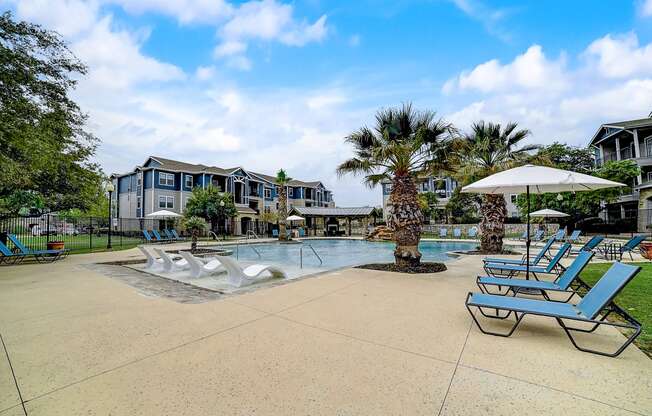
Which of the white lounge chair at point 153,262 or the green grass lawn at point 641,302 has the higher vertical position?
the white lounge chair at point 153,262

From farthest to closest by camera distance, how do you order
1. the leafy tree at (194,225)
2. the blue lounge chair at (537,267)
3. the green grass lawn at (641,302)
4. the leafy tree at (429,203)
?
the leafy tree at (429,203) < the leafy tree at (194,225) < the blue lounge chair at (537,267) < the green grass lawn at (641,302)

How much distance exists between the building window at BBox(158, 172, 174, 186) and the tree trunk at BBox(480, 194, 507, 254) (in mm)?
31386

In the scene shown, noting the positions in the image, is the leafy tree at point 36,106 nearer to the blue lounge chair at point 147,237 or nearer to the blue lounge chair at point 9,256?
the blue lounge chair at point 9,256

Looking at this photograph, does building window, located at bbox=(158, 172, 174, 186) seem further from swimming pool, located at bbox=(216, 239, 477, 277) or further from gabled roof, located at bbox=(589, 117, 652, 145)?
gabled roof, located at bbox=(589, 117, 652, 145)

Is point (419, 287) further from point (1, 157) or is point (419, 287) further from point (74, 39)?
point (74, 39)

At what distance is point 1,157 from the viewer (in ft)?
29.4

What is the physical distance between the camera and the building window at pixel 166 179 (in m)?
32.2

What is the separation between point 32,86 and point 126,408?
1228cm

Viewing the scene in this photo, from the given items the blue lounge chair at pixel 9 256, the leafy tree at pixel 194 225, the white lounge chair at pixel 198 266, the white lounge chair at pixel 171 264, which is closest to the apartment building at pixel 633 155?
the white lounge chair at pixel 198 266

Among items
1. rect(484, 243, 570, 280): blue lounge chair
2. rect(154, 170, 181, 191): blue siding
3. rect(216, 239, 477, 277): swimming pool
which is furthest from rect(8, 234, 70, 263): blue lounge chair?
rect(154, 170, 181, 191): blue siding

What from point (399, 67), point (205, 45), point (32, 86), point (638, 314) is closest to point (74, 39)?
point (32, 86)

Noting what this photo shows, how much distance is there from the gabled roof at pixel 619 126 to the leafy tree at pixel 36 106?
126ft

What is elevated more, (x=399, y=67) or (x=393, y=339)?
(x=399, y=67)

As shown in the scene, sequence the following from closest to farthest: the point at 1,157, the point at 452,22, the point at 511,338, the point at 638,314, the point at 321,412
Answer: the point at 321,412 < the point at 511,338 < the point at 638,314 < the point at 1,157 < the point at 452,22
